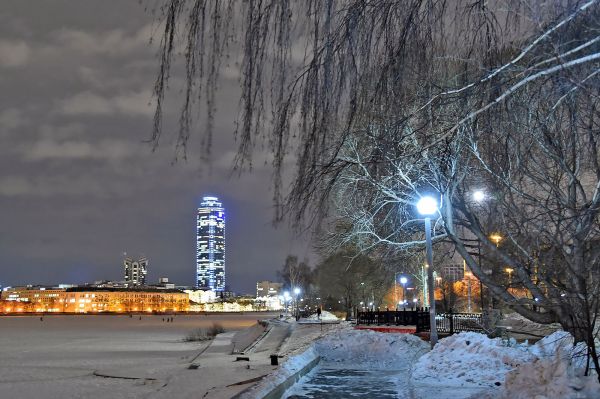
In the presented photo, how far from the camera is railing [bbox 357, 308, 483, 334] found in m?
31.5

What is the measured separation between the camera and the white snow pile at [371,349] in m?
21.1

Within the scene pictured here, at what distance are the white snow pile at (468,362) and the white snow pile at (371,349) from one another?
392cm

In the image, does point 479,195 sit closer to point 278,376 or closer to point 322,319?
point 278,376

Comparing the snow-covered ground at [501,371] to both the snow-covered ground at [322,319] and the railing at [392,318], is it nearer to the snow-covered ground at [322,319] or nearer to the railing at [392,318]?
the railing at [392,318]

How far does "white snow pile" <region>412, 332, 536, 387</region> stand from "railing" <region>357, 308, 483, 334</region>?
1369 centimetres

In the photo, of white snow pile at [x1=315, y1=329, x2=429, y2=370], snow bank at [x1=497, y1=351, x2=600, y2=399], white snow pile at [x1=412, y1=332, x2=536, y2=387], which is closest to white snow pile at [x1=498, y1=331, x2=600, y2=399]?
snow bank at [x1=497, y1=351, x2=600, y2=399]

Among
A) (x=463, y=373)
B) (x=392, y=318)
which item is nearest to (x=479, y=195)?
(x=463, y=373)

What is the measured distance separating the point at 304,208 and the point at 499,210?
21.2 ft

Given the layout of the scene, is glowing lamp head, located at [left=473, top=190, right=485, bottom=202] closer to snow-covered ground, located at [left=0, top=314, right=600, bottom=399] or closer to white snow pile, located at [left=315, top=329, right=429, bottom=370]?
snow-covered ground, located at [left=0, top=314, right=600, bottom=399]

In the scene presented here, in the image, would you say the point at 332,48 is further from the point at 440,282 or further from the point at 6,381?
the point at 440,282

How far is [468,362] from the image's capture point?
591 inches

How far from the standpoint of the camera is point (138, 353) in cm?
4062

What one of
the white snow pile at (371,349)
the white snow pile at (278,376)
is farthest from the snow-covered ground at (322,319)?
the white snow pile at (278,376)

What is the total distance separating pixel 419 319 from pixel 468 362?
17.3 m
